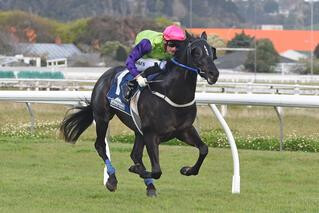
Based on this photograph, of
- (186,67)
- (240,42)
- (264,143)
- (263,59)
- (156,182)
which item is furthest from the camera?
(240,42)

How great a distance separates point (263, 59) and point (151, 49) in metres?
43.2

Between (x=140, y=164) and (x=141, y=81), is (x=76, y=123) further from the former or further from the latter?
(x=141, y=81)

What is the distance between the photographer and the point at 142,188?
7211 mm

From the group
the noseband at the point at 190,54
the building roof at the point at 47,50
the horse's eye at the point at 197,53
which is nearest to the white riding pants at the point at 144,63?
the noseband at the point at 190,54

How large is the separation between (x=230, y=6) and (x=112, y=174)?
71.1m

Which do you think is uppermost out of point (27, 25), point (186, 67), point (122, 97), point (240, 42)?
point (186, 67)

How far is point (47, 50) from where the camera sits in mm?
57969

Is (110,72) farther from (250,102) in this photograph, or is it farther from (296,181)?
(296,181)

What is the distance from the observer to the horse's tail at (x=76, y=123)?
7.73m

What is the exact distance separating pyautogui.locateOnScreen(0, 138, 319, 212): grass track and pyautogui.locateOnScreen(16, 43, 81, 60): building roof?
46.7 meters

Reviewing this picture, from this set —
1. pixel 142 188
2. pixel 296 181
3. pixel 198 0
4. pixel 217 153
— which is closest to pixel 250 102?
pixel 296 181

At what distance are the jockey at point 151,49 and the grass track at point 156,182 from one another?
889mm

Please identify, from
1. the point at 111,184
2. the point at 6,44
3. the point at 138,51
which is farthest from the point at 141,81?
the point at 6,44

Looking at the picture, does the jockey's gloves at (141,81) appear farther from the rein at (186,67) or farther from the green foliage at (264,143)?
the green foliage at (264,143)
